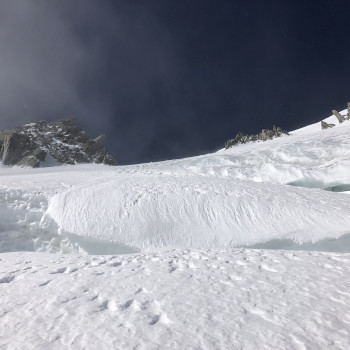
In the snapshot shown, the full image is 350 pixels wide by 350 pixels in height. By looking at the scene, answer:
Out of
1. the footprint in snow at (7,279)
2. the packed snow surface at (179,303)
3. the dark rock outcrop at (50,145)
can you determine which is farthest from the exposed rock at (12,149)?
the footprint in snow at (7,279)

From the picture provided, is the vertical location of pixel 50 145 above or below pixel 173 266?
above

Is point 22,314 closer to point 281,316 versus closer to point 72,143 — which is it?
point 281,316

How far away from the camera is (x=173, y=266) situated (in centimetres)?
516

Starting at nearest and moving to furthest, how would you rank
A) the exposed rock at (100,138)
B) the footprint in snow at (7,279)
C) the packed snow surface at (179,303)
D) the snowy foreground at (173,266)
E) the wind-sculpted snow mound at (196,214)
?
the packed snow surface at (179,303)
the snowy foreground at (173,266)
the footprint in snow at (7,279)
the wind-sculpted snow mound at (196,214)
the exposed rock at (100,138)

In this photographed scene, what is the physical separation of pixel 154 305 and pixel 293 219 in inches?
255

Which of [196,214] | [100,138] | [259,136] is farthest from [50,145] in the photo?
[196,214]

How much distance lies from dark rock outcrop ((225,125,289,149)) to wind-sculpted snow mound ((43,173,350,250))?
3014 cm

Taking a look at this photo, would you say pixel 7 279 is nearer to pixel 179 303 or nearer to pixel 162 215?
pixel 179 303

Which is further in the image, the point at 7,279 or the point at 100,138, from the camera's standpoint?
the point at 100,138

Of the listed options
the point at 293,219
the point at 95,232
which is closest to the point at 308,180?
the point at 293,219

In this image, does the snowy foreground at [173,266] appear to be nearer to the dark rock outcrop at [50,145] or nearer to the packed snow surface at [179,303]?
the packed snow surface at [179,303]

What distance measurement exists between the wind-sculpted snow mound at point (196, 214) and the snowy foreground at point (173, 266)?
0.04 m

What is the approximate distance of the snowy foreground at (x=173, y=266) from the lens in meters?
3.01

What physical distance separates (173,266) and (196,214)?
404cm
